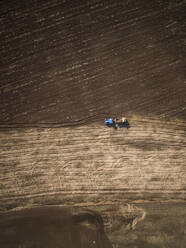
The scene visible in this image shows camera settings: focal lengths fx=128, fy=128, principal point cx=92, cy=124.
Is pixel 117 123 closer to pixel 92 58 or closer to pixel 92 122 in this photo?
pixel 92 122

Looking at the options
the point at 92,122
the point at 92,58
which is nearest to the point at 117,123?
the point at 92,122

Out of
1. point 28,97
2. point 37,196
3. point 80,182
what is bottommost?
point 37,196

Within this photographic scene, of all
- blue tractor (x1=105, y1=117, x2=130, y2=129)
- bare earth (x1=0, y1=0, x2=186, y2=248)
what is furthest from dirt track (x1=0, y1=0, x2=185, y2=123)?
blue tractor (x1=105, y1=117, x2=130, y2=129)

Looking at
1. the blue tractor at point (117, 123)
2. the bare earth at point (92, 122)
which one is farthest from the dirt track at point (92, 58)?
the blue tractor at point (117, 123)

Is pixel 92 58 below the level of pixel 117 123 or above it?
above

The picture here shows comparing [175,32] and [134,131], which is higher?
[175,32]

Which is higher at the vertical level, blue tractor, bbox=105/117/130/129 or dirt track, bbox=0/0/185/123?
dirt track, bbox=0/0/185/123

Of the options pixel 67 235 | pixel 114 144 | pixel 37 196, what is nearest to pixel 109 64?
pixel 114 144

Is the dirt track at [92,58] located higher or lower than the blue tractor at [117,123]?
higher

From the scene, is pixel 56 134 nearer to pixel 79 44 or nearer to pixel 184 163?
pixel 79 44

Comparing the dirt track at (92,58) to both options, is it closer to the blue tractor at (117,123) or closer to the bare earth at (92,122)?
the bare earth at (92,122)

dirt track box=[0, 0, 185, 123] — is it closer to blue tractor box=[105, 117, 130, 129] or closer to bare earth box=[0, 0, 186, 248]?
bare earth box=[0, 0, 186, 248]
